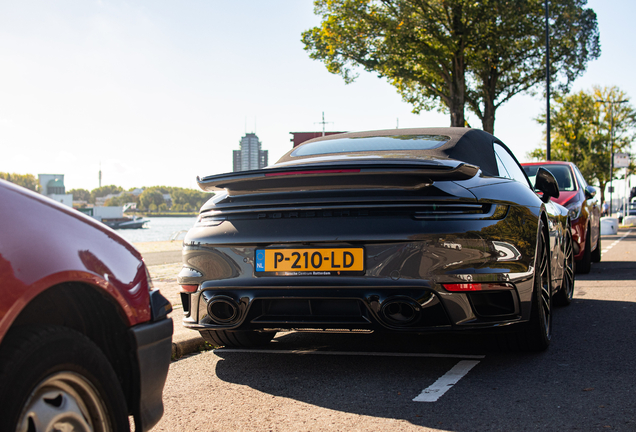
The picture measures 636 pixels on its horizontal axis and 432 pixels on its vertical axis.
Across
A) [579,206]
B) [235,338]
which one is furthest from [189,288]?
[579,206]

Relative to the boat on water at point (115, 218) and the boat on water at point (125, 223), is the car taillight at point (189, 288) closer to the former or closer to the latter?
the boat on water at point (115, 218)

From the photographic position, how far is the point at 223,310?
383 cm

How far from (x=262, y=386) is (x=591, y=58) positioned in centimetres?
3091

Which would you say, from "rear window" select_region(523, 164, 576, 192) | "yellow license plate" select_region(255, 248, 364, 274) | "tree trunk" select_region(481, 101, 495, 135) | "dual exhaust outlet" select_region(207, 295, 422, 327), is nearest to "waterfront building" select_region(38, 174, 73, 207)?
"tree trunk" select_region(481, 101, 495, 135)

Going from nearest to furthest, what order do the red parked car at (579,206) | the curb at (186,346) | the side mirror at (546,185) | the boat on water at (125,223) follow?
1. the curb at (186,346)
2. the side mirror at (546,185)
3. the red parked car at (579,206)
4. the boat on water at (125,223)

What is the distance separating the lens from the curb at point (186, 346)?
466cm

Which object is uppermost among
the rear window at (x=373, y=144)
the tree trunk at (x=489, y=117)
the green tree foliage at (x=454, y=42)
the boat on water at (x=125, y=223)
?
the green tree foliage at (x=454, y=42)

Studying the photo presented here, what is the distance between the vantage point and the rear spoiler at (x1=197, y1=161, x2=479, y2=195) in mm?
3578

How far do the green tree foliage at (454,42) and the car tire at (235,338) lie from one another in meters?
23.4

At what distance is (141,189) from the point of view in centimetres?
19850

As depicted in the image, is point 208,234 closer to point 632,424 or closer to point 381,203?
point 381,203

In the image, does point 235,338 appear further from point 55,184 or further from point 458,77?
point 55,184

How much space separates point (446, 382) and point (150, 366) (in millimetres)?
1952

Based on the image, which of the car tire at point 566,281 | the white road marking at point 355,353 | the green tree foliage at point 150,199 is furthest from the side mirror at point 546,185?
the green tree foliage at point 150,199
